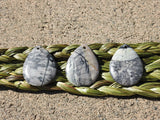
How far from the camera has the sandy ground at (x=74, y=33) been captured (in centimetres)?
65

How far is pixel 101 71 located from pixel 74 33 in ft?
0.52

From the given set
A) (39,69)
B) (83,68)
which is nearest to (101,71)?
(83,68)

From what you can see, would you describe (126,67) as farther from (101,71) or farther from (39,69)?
(39,69)

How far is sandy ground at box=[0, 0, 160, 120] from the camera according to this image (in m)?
0.65

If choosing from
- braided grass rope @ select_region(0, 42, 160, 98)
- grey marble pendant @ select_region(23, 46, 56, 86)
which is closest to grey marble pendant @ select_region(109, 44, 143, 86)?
braided grass rope @ select_region(0, 42, 160, 98)

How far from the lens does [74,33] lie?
2.39ft

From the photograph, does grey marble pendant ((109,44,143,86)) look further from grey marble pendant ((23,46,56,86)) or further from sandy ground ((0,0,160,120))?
grey marble pendant ((23,46,56,86))

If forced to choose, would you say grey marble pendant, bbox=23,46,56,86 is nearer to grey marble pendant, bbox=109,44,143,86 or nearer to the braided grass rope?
the braided grass rope

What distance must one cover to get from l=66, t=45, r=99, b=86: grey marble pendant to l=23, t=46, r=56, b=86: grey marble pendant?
2.2 inches

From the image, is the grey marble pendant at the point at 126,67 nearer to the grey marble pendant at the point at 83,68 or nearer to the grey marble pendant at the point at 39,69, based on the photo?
the grey marble pendant at the point at 83,68

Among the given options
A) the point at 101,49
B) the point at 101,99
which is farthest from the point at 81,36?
the point at 101,99

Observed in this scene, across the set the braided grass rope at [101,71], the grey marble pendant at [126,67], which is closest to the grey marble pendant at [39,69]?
the braided grass rope at [101,71]

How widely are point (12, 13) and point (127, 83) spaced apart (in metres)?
0.45

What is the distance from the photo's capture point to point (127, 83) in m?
0.64
